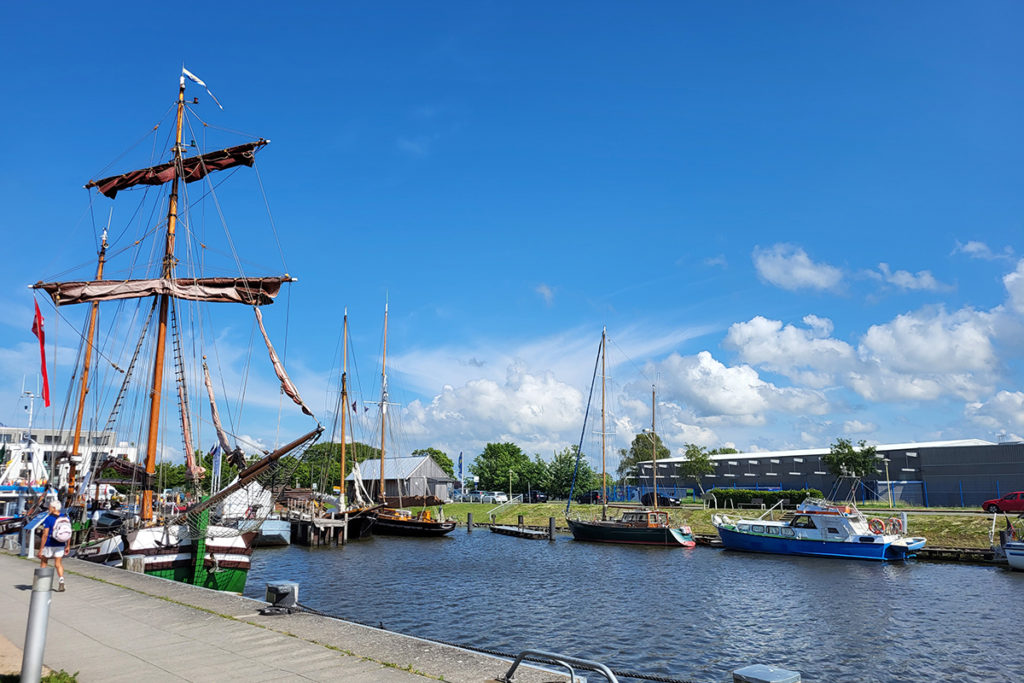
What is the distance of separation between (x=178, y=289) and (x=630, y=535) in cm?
3646

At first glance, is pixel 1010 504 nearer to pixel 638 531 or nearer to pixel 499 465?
pixel 638 531

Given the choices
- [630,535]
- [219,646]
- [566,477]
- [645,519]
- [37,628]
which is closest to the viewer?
[37,628]

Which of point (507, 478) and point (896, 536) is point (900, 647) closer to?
point (896, 536)

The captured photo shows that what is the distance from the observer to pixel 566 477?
95.0m

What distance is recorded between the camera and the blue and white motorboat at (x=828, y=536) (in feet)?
133

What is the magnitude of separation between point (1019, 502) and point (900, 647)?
3772 cm

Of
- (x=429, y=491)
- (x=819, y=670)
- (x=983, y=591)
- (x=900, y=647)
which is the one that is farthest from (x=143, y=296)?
(x=429, y=491)

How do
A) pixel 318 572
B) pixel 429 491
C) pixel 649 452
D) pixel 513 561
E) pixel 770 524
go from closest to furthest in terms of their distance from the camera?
pixel 318 572
pixel 513 561
pixel 770 524
pixel 429 491
pixel 649 452

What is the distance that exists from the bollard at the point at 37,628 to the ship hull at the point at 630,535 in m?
46.4

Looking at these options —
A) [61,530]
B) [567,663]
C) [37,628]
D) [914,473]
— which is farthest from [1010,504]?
[37,628]

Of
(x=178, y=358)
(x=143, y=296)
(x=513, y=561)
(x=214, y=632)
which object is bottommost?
(x=513, y=561)

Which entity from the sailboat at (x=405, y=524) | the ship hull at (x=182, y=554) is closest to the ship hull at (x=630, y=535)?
the sailboat at (x=405, y=524)

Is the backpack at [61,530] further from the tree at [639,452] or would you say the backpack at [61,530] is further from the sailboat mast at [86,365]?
the tree at [639,452]

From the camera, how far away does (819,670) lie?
17.2 metres
